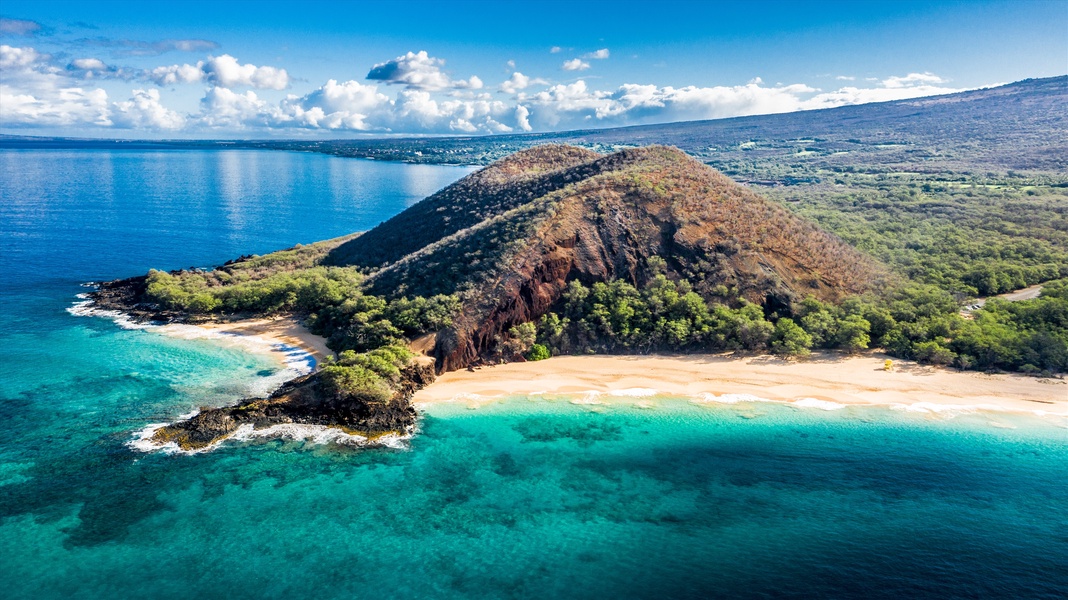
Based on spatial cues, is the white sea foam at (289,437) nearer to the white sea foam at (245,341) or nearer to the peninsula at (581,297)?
the peninsula at (581,297)

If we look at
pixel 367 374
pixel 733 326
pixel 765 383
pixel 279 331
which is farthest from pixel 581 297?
pixel 279 331

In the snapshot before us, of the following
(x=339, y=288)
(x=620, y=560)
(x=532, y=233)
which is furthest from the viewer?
(x=339, y=288)

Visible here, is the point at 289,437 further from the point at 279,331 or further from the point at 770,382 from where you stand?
the point at 770,382

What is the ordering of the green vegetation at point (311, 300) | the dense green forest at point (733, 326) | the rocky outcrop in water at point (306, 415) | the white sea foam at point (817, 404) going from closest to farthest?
the rocky outcrop in water at point (306, 415), the white sea foam at point (817, 404), the dense green forest at point (733, 326), the green vegetation at point (311, 300)

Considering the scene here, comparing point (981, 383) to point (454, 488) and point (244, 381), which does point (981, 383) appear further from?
point (244, 381)

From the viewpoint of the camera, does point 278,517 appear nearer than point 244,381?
Yes

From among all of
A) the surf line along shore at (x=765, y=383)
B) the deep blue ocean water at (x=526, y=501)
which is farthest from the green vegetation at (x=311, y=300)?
the deep blue ocean water at (x=526, y=501)

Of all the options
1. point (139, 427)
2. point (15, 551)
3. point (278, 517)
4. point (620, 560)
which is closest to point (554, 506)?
point (620, 560)
